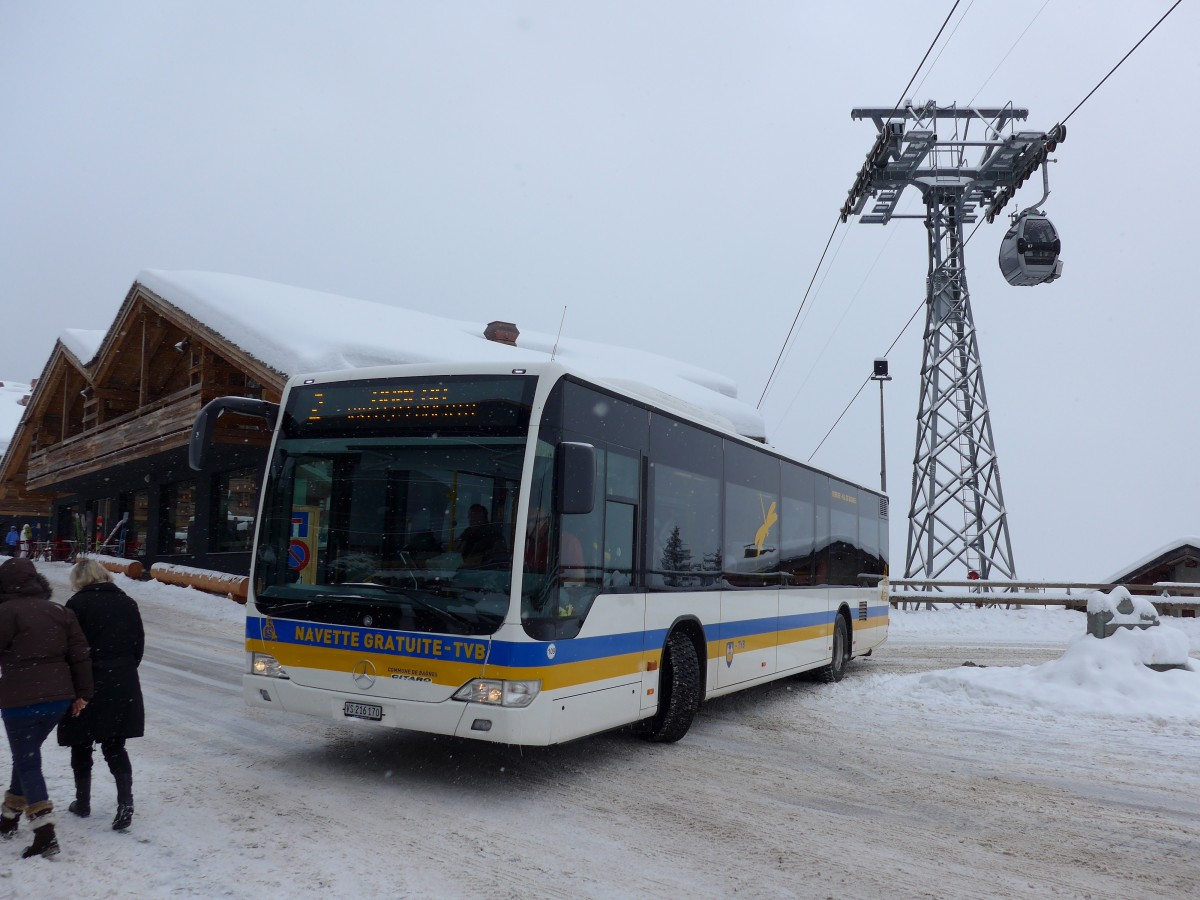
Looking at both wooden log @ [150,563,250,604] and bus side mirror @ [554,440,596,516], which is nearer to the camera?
bus side mirror @ [554,440,596,516]

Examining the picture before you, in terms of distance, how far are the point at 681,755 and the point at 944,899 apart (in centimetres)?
343

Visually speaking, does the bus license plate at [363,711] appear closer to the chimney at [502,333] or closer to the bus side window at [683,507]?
the bus side window at [683,507]

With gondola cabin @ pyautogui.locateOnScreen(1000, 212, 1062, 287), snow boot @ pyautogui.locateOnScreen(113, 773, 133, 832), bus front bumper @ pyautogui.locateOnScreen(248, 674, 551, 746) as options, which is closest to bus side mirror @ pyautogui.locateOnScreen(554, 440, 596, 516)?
bus front bumper @ pyautogui.locateOnScreen(248, 674, 551, 746)

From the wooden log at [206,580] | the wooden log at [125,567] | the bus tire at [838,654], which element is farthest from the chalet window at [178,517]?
the bus tire at [838,654]

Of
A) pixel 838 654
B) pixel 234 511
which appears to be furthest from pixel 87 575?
pixel 234 511

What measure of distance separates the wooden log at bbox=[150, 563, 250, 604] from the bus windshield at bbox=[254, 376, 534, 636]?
1278 centimetres

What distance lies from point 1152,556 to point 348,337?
23430 millimetres

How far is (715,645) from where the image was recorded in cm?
877

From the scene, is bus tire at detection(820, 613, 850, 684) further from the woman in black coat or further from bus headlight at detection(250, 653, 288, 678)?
the woman in black coat

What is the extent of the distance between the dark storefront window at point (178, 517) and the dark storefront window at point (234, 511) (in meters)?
1.27

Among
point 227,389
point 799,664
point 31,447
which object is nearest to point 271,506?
point 799,664

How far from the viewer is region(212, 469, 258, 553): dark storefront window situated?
24.4 metres

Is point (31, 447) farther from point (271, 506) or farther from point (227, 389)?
point (271, 506)

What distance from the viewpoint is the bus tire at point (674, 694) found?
8.07m
